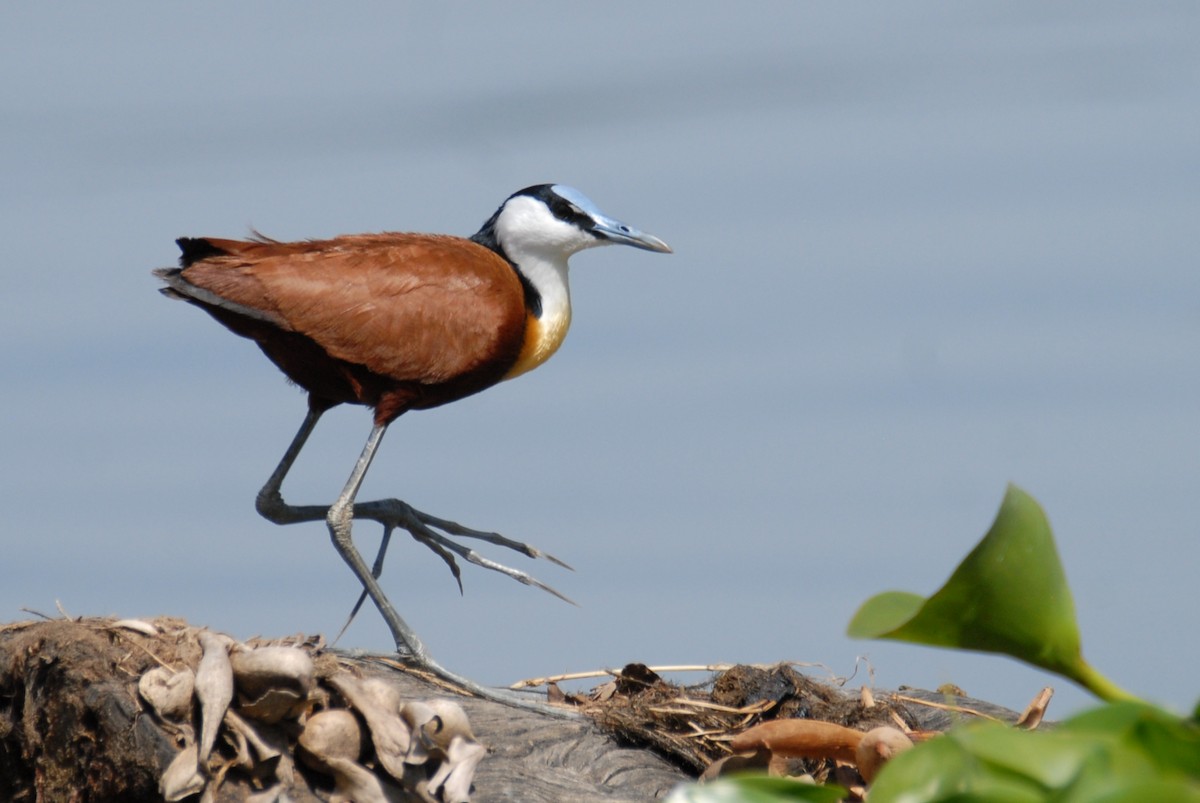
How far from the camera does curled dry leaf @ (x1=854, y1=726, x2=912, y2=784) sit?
4004 millimetres

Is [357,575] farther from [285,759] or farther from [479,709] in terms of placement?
[285,759]

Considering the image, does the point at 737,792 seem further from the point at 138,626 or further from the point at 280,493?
the point at 280,493

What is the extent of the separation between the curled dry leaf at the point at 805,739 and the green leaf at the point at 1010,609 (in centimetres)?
220

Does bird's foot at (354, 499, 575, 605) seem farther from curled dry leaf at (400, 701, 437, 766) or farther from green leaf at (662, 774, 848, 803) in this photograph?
green leaf at (662, 774, 848, 803)

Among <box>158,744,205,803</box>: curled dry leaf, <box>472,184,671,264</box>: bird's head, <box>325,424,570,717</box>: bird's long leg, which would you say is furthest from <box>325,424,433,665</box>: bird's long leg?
<box>158,744,205,803</box>: curled dry leaf

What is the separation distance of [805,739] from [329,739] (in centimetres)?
145

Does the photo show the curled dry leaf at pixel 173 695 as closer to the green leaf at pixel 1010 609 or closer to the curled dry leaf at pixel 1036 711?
the green leaf at pixel 1010 609

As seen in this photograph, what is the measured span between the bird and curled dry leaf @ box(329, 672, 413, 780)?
5.07 ft

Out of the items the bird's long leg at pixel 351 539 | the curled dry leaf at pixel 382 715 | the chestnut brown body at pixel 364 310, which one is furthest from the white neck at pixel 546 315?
the curled dry leaf at pixel 382 715

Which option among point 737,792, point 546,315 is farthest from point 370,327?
point 737,792

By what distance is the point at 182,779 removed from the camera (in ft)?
11.7

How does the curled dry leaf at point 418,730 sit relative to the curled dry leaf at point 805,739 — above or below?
below

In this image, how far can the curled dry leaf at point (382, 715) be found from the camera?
3713mm

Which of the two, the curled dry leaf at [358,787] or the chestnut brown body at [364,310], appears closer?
the curled dry leaf at [358,787]
